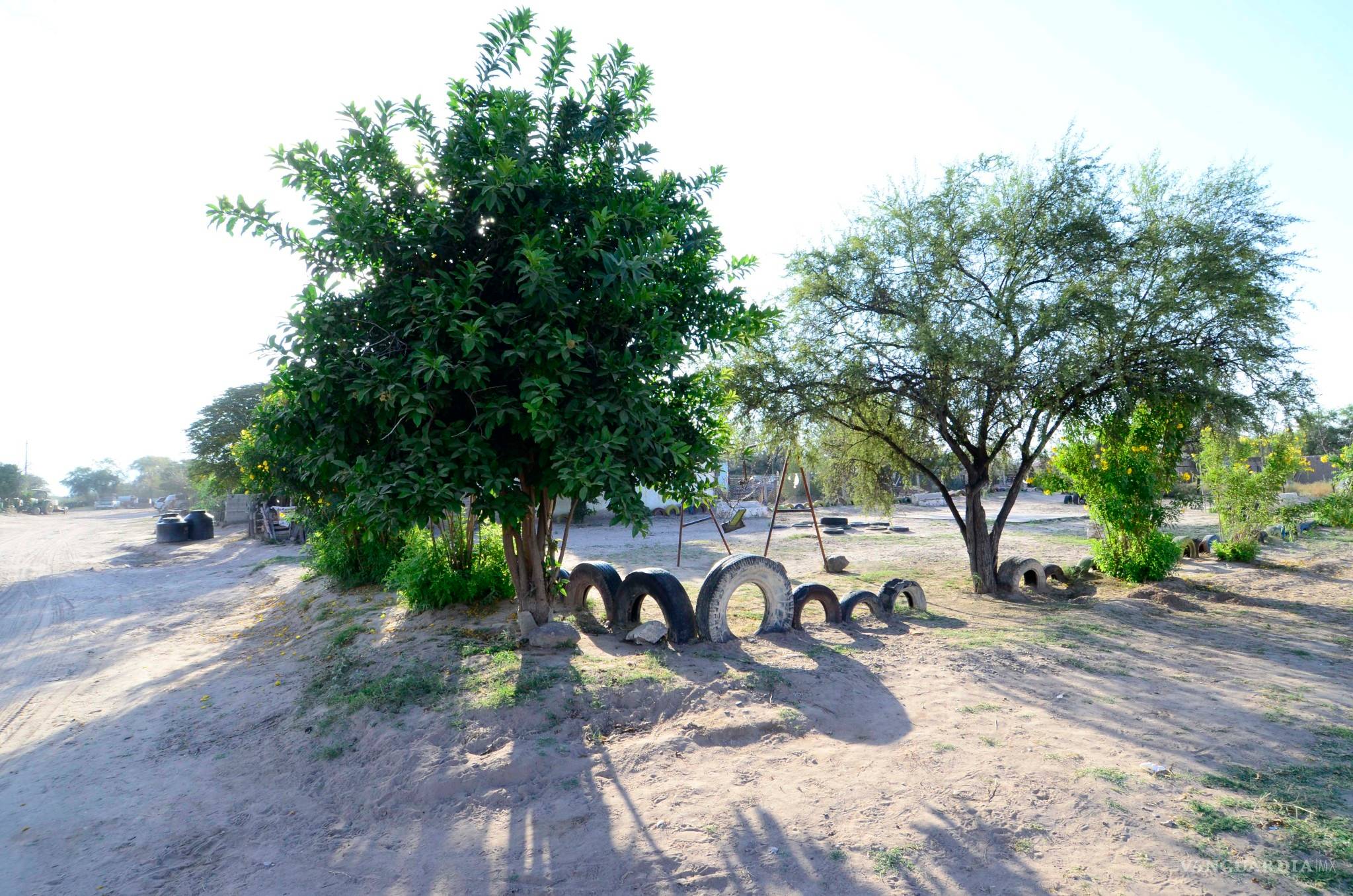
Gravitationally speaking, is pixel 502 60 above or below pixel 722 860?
above

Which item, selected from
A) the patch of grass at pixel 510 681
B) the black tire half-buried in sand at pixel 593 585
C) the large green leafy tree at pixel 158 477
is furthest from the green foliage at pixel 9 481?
the patch of grass at pixel 510 681

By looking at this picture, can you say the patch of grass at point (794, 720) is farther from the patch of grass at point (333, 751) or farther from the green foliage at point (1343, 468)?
the green foliage at point (1343, 468)

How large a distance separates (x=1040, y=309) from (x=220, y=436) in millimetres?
27538

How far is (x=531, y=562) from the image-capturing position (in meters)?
8.17

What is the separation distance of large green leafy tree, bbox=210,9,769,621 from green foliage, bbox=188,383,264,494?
23719 mm

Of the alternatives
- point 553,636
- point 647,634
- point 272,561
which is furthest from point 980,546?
point 272,561

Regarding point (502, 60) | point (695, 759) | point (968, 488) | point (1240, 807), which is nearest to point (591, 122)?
point (502, 60)

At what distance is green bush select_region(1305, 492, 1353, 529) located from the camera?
55.8 ft

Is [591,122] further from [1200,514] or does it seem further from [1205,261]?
[1200,514]

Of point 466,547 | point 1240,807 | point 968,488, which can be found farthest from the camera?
point 968,488

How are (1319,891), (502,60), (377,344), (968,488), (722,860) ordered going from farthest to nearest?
1. (968,488)
2. (502,60)
3. (377,344)
4. (722,860)
5. (1319,891)

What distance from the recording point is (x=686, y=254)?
7.27 metres

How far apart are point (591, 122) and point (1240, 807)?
23.0 feet

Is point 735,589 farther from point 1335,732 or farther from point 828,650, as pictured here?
point 1335,732
